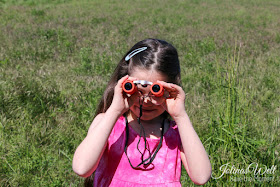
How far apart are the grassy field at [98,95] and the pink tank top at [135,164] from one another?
937 mm

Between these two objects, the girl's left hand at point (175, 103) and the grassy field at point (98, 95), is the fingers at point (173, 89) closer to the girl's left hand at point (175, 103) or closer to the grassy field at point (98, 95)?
the girl's left hand at point (175, 103)

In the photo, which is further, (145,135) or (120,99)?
(145,135)

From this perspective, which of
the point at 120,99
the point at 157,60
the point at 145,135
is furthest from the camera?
the point at 145,135

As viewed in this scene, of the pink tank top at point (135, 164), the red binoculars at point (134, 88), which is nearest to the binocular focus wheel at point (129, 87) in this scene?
the red binoculars at point (134, 88)

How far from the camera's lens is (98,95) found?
4512mm

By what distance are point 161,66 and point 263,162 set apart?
158 cm

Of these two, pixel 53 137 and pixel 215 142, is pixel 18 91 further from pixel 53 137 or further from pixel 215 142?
pixel 215 142

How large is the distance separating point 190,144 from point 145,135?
363 mm

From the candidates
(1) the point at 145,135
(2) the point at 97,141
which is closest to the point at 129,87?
(2) the point at 97,141

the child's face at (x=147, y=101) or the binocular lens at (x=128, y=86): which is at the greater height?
the binocular lens at (x=128, y=86)

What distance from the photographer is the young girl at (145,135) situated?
1.76 m

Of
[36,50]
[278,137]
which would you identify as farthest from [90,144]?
[36,50]

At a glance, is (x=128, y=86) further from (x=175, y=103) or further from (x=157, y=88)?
(x=175, y=103)

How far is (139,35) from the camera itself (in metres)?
9.67
